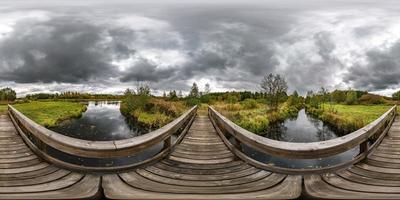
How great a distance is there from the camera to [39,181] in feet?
14.6

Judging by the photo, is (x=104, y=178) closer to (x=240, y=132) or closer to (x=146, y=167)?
(x=146, y=167)

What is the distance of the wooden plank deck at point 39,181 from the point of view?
3668 mm

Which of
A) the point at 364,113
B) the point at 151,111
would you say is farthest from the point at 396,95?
the point at 151,111

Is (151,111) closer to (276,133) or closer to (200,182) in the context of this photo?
(276,133)

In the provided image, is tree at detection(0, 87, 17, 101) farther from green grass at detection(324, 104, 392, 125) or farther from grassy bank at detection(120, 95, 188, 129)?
green grass at detection(324, 104, 392, 125)

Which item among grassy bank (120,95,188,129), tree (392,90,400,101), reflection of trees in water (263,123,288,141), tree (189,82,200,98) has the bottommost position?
reflection of trees in water (263,123,288,141)

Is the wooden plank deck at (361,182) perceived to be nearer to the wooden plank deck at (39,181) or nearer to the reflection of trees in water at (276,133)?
the wooden plank deck at (39,181)

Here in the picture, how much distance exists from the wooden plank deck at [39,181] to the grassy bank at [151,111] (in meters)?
18.7

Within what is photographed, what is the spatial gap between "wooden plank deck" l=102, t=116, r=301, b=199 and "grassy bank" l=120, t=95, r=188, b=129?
19.4m

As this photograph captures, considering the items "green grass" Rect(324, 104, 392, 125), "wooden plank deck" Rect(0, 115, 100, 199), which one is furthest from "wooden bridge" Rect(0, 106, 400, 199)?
"green grass" Rect(324, 104, 392, 125)

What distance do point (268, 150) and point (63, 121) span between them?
29371mm

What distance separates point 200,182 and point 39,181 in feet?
7.27

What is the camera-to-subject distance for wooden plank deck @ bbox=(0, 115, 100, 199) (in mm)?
3668

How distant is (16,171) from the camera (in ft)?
17.3
